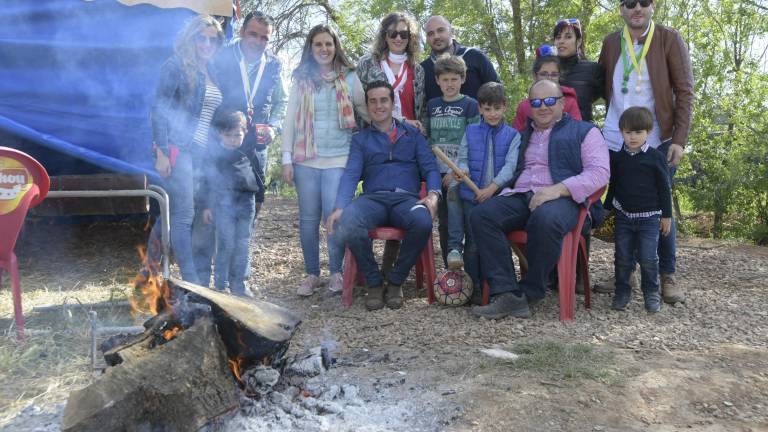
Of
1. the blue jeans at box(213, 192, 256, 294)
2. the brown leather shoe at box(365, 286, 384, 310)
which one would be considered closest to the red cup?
the blue jeans at box(213, 192, 256, 294)

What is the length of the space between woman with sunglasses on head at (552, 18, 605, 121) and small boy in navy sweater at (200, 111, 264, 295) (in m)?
2.23

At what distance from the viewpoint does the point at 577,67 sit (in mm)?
4746

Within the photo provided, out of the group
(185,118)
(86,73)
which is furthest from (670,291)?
(86,73)

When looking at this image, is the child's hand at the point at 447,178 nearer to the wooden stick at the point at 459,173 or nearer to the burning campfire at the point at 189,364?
the wooden stick at the point at 459,173

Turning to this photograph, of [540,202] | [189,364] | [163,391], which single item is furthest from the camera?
[540,202]

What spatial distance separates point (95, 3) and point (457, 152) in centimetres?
310

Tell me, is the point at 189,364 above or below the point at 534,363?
above

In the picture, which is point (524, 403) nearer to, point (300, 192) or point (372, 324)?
point (372, 324)

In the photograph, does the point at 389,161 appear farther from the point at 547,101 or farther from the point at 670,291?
the point at 670,291

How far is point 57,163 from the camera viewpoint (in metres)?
5.70

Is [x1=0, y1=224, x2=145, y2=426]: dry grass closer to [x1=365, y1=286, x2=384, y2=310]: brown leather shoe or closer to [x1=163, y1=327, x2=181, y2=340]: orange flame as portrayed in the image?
[x1=163, y1=327, x2=181, y2=340]: orange flame

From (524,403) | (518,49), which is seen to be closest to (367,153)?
(524,403)

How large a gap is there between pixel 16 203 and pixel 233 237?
4.58 ft

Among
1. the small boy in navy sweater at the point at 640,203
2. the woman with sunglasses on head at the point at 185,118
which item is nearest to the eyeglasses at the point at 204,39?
the woman with sunglasses on head at the point at 185,118
